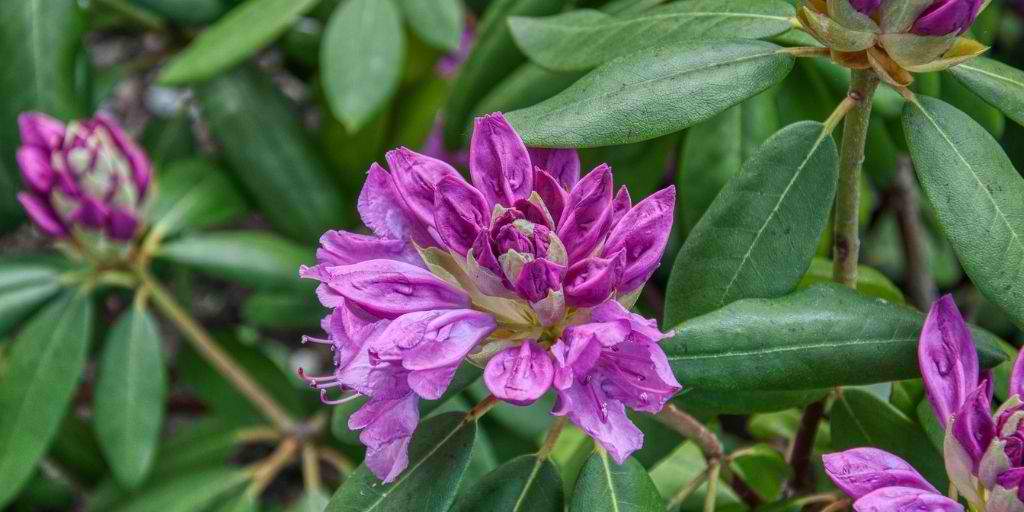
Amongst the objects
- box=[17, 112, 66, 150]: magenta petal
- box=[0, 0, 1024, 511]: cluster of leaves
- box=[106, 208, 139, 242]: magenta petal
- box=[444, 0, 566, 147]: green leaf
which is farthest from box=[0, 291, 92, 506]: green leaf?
box=[444, 0, 566, 147]: green leaf

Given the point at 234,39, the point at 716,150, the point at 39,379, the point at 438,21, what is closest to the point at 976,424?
the point at 716,150

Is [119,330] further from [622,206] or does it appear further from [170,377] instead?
[622,206]

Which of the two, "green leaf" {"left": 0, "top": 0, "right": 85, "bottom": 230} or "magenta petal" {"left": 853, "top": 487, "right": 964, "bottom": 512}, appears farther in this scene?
"green leaf" {"left": 0, "top": 0, "right": 85, "bottom": 230}

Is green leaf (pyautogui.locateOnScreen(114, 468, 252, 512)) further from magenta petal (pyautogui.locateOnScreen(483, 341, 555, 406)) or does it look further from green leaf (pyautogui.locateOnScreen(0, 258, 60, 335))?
magenta petal (pyautogui.locateOnScreen(483, 341, 555, 406))

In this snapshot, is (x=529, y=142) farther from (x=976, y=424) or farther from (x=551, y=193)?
(x=976, y=424)

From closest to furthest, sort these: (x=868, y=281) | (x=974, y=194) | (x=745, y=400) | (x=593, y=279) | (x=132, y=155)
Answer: (x=593, y=279) → (x=974, y=194) → (x=745, y=400) → (x=868, y=281) → (x=132, y=155)

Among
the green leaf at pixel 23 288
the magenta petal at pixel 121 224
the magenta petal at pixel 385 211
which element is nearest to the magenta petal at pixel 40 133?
the magenta petal at pixel 121 224

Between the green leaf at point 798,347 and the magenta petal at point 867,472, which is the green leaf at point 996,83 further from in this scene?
the magenta petal at point 867,472

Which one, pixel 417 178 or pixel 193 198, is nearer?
pixel 417 178
